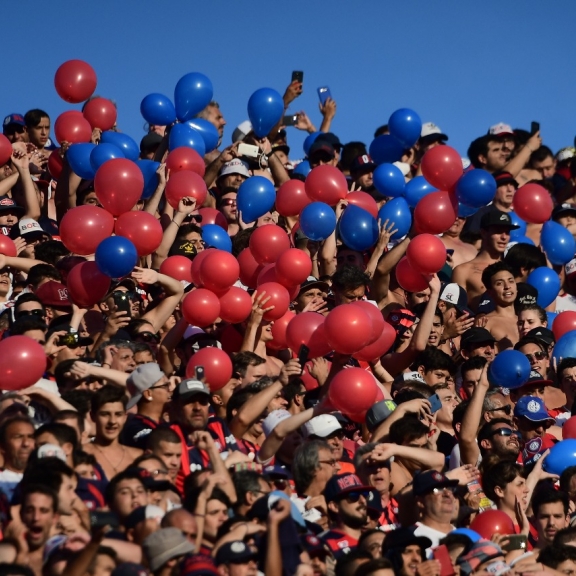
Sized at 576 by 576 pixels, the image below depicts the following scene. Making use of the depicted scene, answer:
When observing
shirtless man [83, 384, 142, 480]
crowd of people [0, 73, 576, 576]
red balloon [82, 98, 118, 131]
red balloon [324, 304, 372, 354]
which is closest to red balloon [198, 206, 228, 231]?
crowd of people [0, 73, 576, 576]

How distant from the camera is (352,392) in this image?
29.9 ft

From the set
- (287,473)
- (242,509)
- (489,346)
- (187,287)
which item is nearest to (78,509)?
(242,509)

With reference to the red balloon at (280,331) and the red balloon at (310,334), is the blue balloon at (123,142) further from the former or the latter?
the red balloon at (310,334)

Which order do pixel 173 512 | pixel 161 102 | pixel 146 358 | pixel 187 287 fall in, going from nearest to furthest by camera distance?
pixel 173 512 < pixel 146 358 < pixel 187 287 < pixel 161 102

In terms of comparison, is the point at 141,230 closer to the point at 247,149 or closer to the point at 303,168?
Answer: the point at 247,149

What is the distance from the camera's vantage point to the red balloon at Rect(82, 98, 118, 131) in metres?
12.8

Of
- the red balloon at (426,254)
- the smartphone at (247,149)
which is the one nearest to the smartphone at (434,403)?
the red balloon at (426,254)

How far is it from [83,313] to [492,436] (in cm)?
283

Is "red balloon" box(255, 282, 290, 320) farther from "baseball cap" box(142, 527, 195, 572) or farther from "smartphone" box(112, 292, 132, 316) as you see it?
"baseball cap" box(142, 527, 195, 572)

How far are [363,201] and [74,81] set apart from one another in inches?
111

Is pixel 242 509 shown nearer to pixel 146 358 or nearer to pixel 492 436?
pixel 146 358

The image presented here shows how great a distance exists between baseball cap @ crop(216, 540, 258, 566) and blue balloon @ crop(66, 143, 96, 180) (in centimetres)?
535

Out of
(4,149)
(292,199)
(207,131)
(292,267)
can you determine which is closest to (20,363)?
(292,267)

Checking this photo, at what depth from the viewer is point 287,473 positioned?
8445 mm
